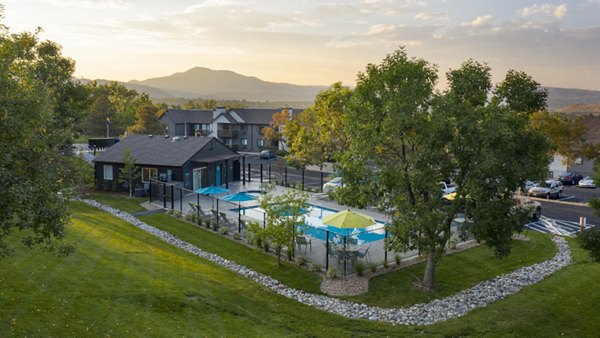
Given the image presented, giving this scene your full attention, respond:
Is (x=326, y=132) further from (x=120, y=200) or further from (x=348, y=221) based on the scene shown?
(x=348, y=221)

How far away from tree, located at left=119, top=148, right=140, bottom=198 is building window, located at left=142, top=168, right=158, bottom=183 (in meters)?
0.72

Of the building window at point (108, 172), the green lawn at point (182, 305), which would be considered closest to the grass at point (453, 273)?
the green lawn at point (182, 305)

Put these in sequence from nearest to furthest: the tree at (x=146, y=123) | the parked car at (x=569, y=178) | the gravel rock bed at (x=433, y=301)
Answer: the gravel rock bed at (x=433, y=301)
the parked car at (x=569, y=178)
the tree at (x=146, y=123)

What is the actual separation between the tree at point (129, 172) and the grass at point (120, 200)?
3.27 feet

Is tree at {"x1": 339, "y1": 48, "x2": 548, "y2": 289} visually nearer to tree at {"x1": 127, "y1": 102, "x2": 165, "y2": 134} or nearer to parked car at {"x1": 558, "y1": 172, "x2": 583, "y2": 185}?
parked car at {"x1": 558, "y1": 172, "x2": 583, "y2": 185}

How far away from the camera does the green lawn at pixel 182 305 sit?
13312 millimetres

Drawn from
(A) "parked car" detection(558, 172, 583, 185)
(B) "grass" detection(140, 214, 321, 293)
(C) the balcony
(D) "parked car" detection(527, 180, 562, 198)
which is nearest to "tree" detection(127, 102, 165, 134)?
(C) the balcony

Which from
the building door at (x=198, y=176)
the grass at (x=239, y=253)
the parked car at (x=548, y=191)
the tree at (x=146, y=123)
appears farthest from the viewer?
the tree at (x=146, y=123)

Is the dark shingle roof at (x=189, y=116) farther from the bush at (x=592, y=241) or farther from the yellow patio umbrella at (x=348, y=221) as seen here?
the bush at (x=592, y=241)

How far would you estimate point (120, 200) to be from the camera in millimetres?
35750

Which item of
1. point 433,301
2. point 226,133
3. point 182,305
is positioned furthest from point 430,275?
point 226,133

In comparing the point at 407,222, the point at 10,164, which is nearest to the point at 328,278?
the point at 407,222

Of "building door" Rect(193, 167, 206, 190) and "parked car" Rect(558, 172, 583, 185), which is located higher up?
"building door" Rect(193, 167, 206, 190)

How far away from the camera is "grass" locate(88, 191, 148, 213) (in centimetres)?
3294
